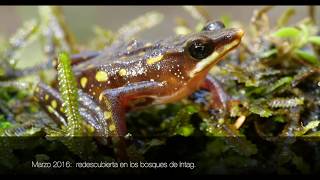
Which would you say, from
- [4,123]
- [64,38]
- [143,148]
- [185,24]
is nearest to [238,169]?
[143,148]

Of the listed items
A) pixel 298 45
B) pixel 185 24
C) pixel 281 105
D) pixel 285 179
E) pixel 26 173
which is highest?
pixel 185 24

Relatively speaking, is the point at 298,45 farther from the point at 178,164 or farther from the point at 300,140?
the point at 178,164

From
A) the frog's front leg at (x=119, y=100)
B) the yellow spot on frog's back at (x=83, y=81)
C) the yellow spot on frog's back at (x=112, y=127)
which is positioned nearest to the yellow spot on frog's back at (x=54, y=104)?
the yellow spot on frog's back at (x=83, y=81)

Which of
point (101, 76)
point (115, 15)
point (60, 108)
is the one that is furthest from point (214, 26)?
point (115, 15)

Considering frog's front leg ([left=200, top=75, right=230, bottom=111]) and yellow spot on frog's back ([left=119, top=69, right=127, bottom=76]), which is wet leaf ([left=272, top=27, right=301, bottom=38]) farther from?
yellow spot on frog's back ([left=119, top=69, right=127, bottom=76])

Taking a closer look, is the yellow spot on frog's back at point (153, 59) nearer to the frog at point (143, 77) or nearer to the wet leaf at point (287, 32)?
the frog at point (143, 77)

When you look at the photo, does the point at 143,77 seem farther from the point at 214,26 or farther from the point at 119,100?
the point at 214,26

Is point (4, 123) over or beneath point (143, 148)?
over
